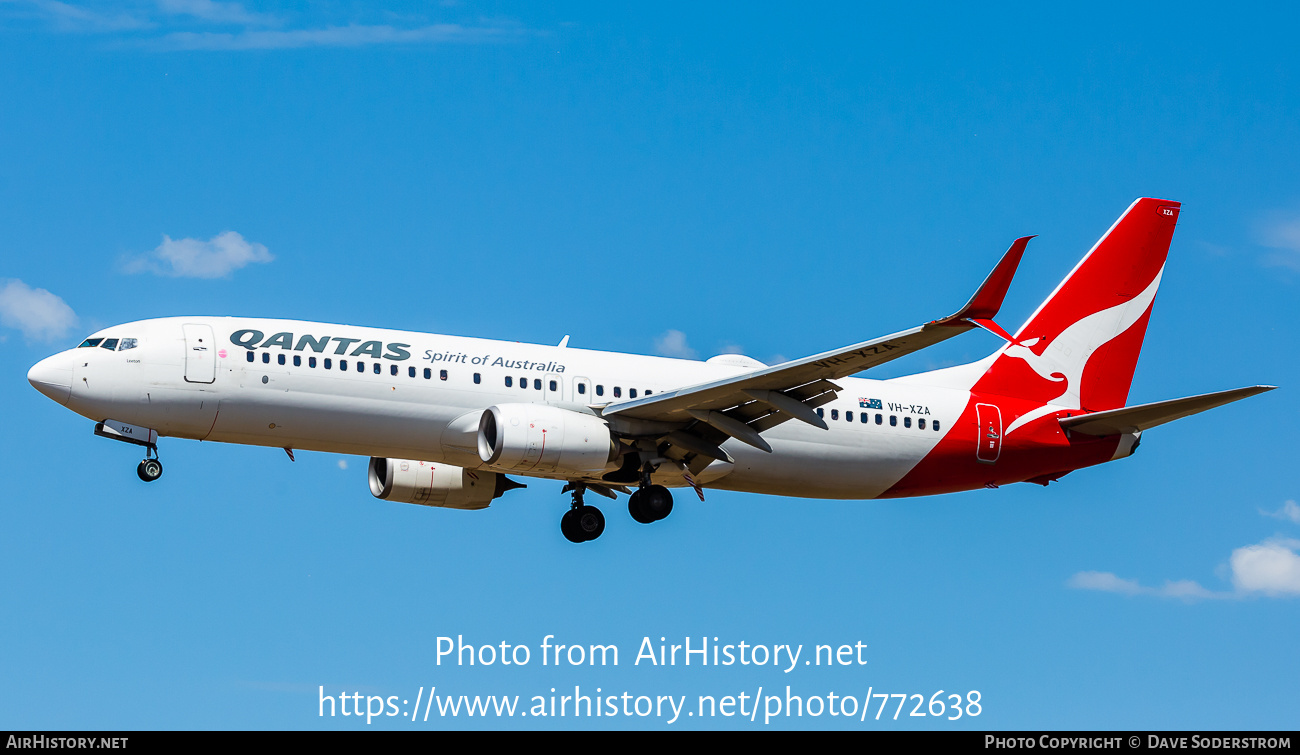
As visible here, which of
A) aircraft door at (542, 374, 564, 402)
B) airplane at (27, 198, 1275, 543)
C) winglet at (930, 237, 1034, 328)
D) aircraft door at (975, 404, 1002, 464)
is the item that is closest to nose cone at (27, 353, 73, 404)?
airplane at (27, 198, 1275, 543)

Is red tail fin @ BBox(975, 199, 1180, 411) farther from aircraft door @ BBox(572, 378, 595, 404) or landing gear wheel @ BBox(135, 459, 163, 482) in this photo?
landing gear wheel @ BBox(135, 459, 163, 482)

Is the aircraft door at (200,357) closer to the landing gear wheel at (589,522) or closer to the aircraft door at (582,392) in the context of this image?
the aircraft door at (582,392)

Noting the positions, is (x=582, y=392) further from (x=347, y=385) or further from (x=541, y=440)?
(x=347, y=385)

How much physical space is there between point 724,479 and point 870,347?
804 cm

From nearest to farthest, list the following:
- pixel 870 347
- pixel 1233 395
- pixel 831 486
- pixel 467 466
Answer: pixel 870 347 → pixel 1233 395 → pixel 467 466 → pixel 831 486

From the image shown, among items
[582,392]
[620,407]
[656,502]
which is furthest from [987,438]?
[582,392]

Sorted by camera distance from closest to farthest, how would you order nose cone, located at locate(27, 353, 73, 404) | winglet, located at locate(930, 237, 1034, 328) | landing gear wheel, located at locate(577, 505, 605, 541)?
winglet, located at locate(930, 237, 1034, 328)
nose cone, located at locate(27, 353, 73, 404)
landing gear wheel, located at locate(577, 505, 605, 541)

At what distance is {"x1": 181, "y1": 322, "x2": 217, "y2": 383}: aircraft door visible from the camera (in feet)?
110

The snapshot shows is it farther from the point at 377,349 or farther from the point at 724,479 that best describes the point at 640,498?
the point at 377,349

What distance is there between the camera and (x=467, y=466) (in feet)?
116

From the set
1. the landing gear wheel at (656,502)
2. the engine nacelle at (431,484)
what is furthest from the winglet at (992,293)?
the engine nacelle at (431,484)

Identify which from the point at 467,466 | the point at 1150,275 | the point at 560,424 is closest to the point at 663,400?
the point at 560,424

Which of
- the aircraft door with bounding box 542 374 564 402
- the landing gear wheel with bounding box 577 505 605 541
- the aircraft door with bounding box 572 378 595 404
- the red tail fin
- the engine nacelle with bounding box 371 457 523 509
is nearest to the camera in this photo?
the aircraft door with bounding box 542 374 564 402

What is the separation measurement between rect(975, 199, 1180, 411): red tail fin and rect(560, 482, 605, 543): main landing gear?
11066mm
